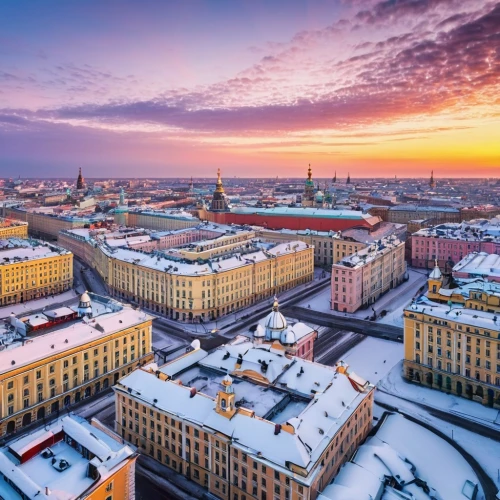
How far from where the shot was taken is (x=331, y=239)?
14162 cm

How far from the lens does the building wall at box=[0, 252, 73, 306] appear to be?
103 meters

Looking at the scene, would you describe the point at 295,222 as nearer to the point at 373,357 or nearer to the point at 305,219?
the point at 305,219

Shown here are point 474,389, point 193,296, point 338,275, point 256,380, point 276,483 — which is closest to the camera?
point 276,483

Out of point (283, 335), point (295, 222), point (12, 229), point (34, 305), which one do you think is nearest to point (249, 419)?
point (283, 335)

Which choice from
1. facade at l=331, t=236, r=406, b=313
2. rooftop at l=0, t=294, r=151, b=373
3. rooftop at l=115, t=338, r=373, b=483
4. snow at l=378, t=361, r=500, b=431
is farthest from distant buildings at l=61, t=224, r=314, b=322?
snow at l=378, t=361, r=500, b=431

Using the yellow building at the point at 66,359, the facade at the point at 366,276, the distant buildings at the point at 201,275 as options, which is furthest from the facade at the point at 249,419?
the facade at the point at 366,276

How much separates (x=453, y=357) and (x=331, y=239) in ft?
268

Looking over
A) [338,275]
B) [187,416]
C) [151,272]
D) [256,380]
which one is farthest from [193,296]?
[187,416]

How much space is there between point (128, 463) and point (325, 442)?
1645 centimetres

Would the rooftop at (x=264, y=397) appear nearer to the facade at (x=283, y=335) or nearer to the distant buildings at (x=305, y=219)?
the facade at (x=283, y=335)

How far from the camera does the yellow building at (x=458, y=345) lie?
5881 centimetres

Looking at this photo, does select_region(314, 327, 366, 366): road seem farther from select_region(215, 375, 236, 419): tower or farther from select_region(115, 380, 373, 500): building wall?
select_region(215, 375, 236, 419): tower

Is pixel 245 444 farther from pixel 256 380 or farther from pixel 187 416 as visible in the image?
pixel 256 380

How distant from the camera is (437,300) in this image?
237 ft
